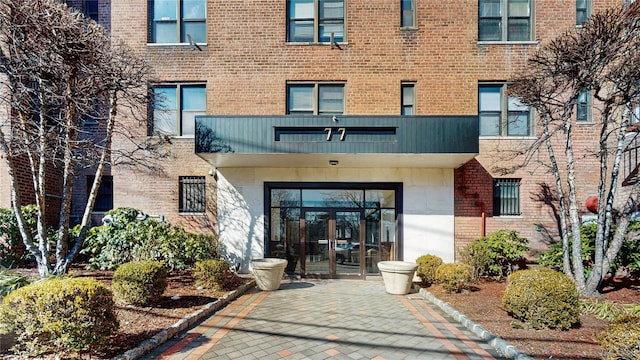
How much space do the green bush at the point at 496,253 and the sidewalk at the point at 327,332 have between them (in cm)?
256

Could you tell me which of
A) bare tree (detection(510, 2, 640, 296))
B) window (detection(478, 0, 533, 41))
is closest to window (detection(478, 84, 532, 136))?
window (detection(478, 0, 533, 41))

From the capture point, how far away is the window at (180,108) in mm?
11617

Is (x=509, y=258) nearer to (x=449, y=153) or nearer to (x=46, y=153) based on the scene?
(x=449, y=153)

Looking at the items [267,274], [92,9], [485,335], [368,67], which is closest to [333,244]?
[267,274]

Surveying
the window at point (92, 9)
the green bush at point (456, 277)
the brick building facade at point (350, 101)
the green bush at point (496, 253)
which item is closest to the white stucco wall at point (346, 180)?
the brick building facade at point (350, 101)

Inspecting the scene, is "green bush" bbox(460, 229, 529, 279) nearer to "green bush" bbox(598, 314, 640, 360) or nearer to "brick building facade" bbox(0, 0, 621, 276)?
"brick building facade" bbox(0, 0, 621, 276)

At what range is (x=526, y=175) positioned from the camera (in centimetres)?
1095

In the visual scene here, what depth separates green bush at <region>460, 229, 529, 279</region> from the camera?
967 cm

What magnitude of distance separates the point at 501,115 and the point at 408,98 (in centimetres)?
308

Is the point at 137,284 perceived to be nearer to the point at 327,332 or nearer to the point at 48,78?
the point at 327,332

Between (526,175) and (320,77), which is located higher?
(320,77)

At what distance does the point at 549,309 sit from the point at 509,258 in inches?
175

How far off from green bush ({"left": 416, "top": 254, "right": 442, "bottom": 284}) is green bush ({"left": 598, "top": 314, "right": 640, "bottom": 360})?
4850mm

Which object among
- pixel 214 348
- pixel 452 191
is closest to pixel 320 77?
pixel 452 191
